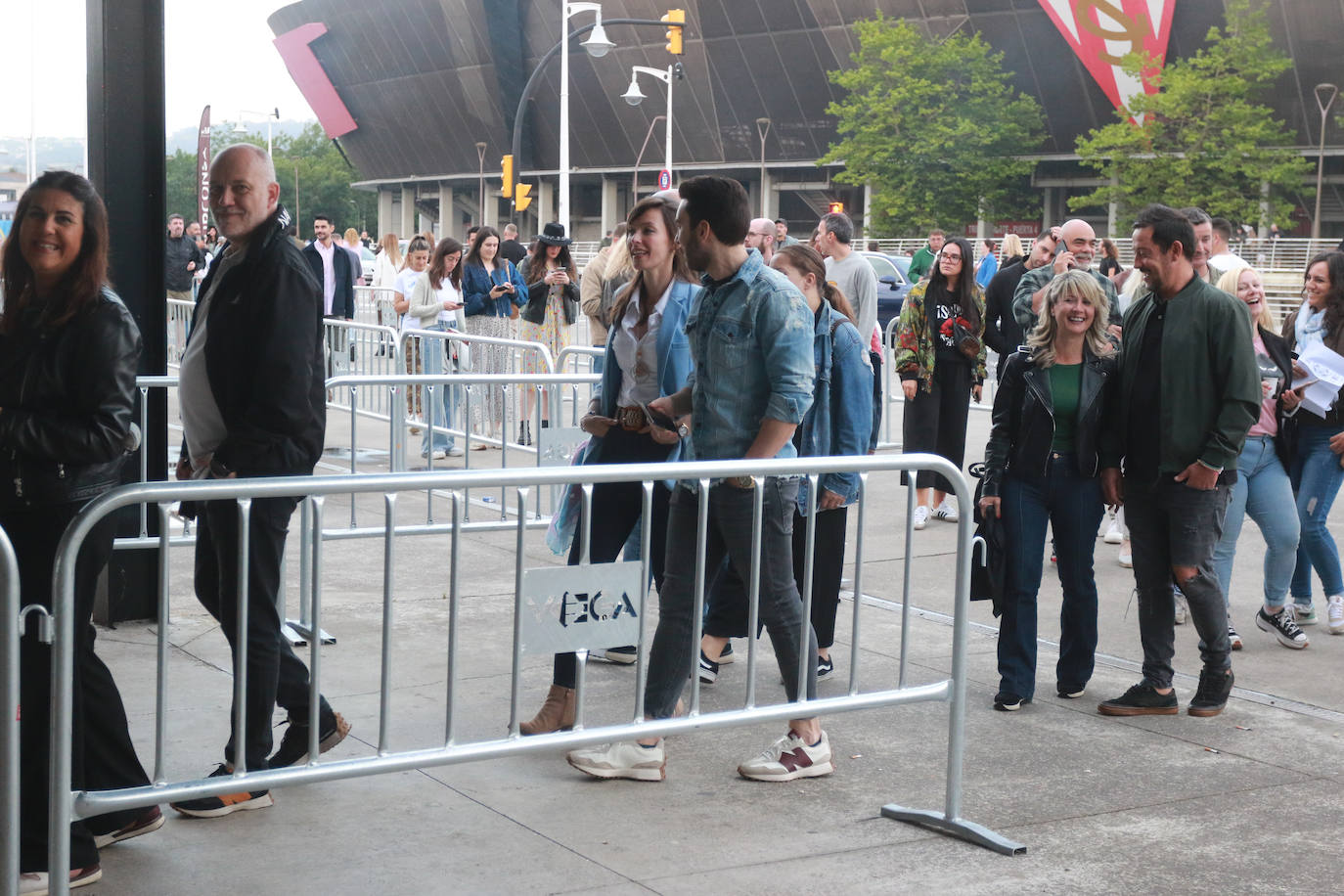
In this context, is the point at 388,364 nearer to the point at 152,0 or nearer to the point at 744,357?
the point at 152,0

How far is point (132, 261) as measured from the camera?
6.90 metres

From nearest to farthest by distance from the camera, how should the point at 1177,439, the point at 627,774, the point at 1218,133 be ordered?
the point at 627,774 < the point at 1177,439 < the point at 1218,133

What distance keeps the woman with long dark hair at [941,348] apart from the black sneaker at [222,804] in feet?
19.2

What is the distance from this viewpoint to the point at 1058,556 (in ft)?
20.9

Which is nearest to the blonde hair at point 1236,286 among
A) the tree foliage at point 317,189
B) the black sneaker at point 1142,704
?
the black sneaker at point 1142,704

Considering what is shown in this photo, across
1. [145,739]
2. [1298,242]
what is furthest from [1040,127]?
[145,739]

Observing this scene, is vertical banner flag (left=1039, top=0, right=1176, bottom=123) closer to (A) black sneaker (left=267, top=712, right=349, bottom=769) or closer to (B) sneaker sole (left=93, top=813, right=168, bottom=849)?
(A) black sneaker (left=267, top=712, right=349, bottom=769)

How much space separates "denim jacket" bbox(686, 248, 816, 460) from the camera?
193 inches

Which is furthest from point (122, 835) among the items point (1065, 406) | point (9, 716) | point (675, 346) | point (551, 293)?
point (551, 293)

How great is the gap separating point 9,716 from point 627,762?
7.33ft

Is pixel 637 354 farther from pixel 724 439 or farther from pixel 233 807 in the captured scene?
pixel 233 807

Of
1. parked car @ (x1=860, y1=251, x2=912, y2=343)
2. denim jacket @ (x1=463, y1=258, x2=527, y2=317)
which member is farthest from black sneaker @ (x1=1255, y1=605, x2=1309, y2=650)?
parked car @ (x1=860, y1=251, x2=912, y2=343)

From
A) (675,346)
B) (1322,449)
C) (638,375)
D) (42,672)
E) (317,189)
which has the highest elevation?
(317,189)

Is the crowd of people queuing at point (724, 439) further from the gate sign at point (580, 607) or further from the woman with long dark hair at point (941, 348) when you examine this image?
the woman with long dark hair at point (941, 348)
